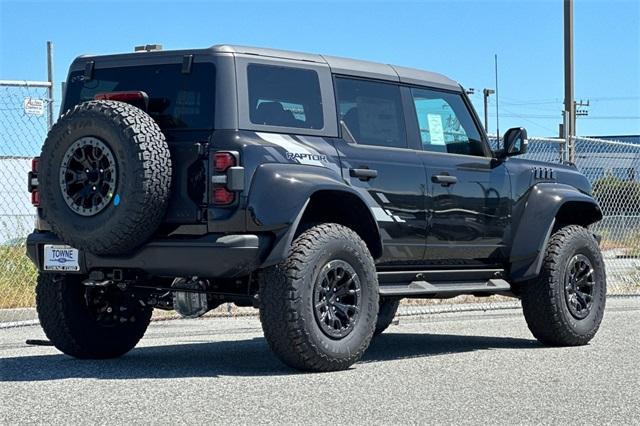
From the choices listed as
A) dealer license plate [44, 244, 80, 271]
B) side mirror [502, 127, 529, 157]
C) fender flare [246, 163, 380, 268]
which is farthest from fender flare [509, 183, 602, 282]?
dealer license plate [44, 244, 80, 271]

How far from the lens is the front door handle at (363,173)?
8.31 meters

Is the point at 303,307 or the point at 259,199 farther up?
the point at 259,199

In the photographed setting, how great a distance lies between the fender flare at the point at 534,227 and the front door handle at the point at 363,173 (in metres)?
1.83

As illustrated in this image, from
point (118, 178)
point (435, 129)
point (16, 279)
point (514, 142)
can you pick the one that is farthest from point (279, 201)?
point (16, 279)

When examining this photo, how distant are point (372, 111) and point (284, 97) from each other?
0.93m

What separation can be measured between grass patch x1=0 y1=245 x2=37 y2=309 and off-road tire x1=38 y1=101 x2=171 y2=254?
4.51 m

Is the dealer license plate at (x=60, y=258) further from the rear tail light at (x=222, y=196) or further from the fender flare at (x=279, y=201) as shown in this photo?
Answer: the fender flare at (x=279, y=201)

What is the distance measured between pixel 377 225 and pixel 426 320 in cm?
432

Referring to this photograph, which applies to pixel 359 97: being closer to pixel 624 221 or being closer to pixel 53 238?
pixel 53 238

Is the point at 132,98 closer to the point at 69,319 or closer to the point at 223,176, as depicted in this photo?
the point at 223,176

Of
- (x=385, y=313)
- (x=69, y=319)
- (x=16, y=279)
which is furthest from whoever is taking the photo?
(x=16, y=279)

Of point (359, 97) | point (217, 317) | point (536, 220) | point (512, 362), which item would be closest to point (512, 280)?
point (536, 220)

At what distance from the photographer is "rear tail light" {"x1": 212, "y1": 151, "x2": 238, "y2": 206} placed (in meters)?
7.58

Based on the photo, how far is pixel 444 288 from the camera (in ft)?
30.1
